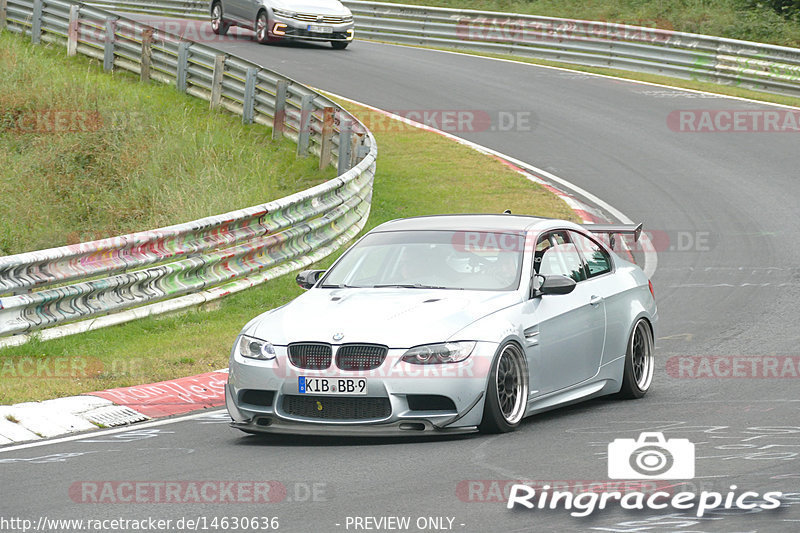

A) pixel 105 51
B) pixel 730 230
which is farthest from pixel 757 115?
pixel 105 51

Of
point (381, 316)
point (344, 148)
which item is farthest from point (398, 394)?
point (344, 148)

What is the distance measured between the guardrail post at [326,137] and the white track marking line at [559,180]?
3.81 metres

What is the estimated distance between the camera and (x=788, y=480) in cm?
670

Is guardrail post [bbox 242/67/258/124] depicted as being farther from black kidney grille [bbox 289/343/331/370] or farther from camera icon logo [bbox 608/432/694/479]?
camera icon logo [bbox 608/432/694/479]

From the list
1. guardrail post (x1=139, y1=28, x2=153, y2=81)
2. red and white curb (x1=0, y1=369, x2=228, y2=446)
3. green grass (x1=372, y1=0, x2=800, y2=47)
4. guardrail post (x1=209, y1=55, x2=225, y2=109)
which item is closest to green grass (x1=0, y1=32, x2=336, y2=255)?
guardrail post (x1=209, y1=55, x2=225, y2=109)

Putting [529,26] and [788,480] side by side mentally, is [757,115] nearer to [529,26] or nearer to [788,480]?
[529,26]

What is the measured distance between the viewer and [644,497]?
252 inches

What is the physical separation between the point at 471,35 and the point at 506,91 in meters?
7.64

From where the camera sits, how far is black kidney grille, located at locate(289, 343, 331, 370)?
26.3ft

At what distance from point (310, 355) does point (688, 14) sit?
1179 inches

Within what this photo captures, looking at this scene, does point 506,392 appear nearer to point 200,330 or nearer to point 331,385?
point 331,385

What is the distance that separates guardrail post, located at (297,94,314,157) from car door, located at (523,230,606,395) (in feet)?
38.9

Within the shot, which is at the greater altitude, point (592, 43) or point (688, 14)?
point (688, 14)

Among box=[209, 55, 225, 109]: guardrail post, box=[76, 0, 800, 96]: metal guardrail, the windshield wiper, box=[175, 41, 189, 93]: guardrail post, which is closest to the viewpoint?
the windshield wiper
